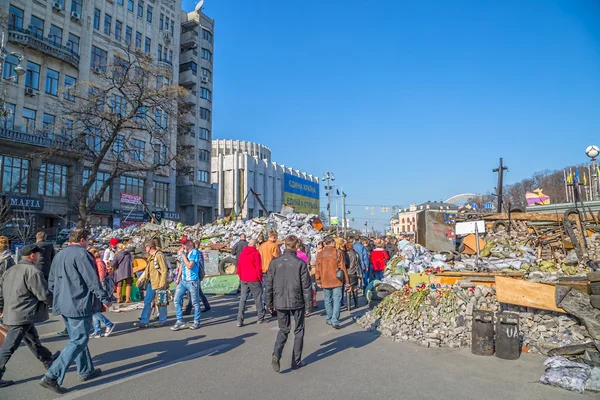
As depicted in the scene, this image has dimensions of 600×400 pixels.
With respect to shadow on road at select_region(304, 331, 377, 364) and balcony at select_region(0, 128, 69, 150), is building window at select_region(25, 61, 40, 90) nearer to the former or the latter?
balcony at select_region(0, 128, 69, 150)

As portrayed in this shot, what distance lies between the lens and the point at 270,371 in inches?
222

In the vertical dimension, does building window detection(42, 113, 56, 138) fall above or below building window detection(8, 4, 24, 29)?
below

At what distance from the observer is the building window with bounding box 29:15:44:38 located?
104 feet

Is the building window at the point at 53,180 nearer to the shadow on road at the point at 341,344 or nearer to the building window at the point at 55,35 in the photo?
the building window at the point at 55,35

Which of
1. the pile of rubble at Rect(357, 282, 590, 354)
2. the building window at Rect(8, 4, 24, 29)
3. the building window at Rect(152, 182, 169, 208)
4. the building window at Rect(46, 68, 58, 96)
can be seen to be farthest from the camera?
the building window at Rect(152, 182, 169, 208)

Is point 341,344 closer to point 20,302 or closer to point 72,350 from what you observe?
point 72,350

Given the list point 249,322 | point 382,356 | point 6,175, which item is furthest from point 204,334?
point 6,175

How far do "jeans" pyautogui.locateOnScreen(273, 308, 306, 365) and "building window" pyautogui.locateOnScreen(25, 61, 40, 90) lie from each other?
34.8 metres

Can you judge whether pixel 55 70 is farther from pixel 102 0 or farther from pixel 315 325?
pixel 315 325

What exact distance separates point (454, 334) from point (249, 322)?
437 cm

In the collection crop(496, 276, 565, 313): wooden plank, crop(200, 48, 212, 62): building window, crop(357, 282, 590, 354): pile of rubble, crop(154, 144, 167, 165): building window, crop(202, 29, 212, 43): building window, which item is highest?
crop(202, 29, 212, 43): building window

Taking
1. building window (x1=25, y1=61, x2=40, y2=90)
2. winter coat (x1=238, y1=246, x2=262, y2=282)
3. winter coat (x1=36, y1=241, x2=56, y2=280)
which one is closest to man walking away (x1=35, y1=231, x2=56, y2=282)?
winter coat (x1=36, y1=241, x2=56, y2=280)

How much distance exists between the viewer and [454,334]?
7141mm

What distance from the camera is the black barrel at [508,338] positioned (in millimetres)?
6184
